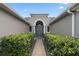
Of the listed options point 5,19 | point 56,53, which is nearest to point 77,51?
point 56,53

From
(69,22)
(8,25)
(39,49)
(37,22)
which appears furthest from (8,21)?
(69,22)

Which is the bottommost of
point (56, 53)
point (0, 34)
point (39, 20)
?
point (56, 53)

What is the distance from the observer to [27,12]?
618 centimetres

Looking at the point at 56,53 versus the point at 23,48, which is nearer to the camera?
the point at 56,53

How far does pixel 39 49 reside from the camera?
6762 millimetres

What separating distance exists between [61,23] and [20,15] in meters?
1.68

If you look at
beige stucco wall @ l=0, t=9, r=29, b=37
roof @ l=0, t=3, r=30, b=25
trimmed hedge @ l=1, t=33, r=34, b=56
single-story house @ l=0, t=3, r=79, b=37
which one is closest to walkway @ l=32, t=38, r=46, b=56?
single-story house @ l=0, t=3, r=79, b=37

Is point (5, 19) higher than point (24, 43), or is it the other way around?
point (5, 19)

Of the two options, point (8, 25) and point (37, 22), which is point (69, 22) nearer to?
point (37, 22)

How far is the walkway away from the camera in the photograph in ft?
20.6

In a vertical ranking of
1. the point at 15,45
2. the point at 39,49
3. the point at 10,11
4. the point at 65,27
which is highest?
the point at 10,11

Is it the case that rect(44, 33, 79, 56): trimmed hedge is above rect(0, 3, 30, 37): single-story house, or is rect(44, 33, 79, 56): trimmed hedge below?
below

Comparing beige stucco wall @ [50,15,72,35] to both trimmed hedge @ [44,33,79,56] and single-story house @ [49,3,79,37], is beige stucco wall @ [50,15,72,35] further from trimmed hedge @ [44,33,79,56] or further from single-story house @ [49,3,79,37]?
trimmed hedge @ [44,33,79,56]

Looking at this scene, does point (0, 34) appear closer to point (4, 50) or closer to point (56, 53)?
point (4, 50)
